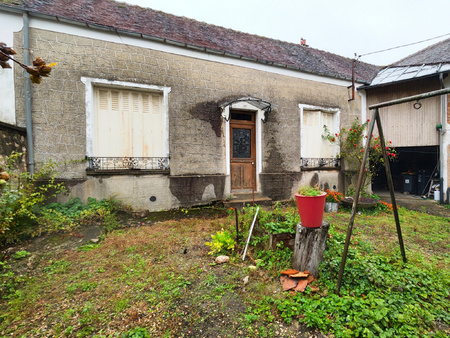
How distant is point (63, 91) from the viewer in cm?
459

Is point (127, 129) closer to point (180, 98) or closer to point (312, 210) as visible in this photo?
point (180, 98)

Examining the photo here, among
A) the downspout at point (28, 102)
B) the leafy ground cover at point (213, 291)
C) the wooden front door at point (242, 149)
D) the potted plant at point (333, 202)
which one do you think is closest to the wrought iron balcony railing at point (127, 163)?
the downspout at point (28, 102)

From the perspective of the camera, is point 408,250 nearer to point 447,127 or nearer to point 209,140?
point 209,140

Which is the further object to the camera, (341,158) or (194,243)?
(341,158)

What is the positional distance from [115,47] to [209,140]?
10.3 feet

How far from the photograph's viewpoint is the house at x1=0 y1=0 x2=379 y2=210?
177 inches

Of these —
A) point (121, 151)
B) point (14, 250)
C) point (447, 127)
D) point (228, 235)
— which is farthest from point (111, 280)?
point (447, 127)

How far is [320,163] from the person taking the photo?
23.9 feet

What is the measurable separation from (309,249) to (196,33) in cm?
677

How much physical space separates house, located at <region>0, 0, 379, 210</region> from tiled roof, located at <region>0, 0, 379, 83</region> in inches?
2.3

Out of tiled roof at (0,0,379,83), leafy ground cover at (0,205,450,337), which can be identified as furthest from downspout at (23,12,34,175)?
leafy ground cover at (0,205,450,337)

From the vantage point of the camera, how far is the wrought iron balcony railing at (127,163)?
4.91 metres

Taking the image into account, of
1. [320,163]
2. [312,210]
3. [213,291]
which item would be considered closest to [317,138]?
[320,163]

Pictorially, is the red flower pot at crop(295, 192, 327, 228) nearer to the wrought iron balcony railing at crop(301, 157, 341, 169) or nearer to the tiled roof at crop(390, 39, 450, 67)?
the wrought iron balcony railing at crop(301, 157, 341, 169)
